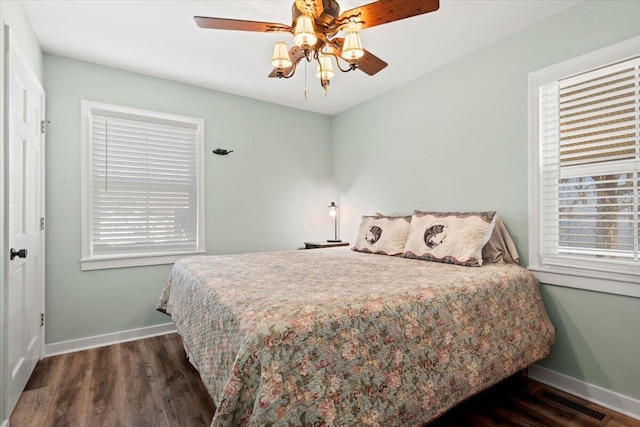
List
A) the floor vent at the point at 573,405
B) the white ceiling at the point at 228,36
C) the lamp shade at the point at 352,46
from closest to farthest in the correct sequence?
1. the lamp shade at the point at 352,46
2. the floor vent at the point at 573,405
3. the white ceiling at the point at 228,36

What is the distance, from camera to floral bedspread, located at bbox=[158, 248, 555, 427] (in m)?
1.08

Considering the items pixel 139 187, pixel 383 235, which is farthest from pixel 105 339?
pixel 383 235

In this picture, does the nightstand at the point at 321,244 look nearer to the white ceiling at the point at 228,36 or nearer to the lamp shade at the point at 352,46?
the white ceiling at the point at 228,36

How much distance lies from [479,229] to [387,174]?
1414 millimetres

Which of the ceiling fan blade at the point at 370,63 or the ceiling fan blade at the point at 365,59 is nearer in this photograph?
the ceiling fan blade at the point at 365,59

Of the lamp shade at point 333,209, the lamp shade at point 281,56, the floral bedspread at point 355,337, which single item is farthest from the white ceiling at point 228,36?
the floral bedspread at point 355,337

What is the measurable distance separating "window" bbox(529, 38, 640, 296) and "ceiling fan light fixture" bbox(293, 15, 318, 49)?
5.63 feet

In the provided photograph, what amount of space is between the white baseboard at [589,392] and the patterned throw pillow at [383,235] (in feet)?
4.24

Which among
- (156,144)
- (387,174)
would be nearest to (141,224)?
(156,144)

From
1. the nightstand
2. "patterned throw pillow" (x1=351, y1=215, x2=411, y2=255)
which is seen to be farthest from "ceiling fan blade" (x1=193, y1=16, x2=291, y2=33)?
the nightstand

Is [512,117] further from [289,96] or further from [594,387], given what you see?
[289,96]

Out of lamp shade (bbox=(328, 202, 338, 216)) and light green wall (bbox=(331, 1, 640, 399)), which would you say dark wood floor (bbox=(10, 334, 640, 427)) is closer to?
light green wall (bbox=(331, 1, 640, 399))

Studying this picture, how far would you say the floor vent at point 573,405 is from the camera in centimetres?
189

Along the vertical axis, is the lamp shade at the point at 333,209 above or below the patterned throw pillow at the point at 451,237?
above
